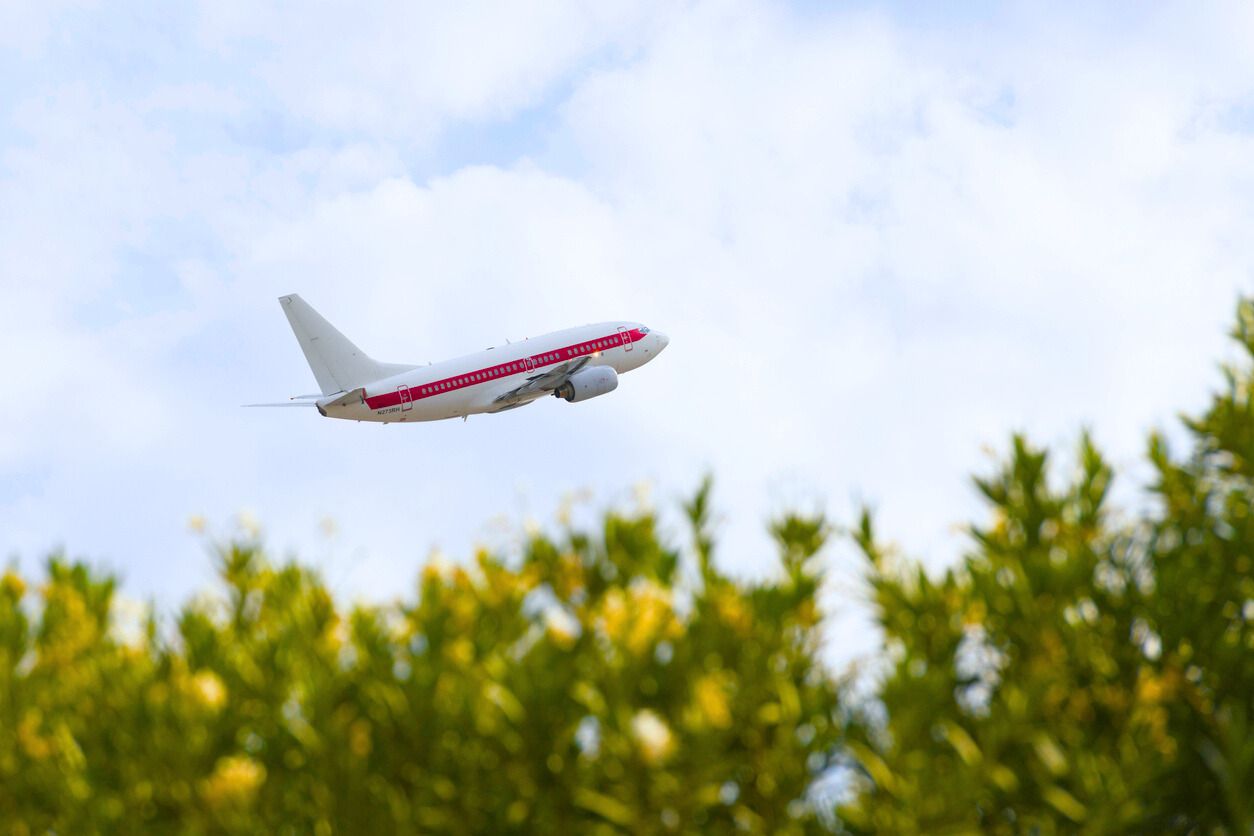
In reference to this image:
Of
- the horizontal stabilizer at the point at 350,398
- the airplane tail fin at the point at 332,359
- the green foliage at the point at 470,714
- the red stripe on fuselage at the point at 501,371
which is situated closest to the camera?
the green foliage at the point at 470,714

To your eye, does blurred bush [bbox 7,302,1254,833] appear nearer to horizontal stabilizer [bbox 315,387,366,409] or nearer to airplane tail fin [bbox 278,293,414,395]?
horizontal stabilizer [bbox 315,387,366,409]

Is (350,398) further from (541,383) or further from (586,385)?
(586,385)

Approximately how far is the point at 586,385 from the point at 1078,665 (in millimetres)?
65841

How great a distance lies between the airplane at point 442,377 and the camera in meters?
78.7

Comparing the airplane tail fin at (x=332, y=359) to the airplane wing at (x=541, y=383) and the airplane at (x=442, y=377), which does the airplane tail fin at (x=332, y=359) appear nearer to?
the airplane at (x=442, y=377)

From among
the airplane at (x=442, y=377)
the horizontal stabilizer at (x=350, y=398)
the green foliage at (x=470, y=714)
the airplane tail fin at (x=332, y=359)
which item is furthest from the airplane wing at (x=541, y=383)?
the green foliage at (x=470, y=714)

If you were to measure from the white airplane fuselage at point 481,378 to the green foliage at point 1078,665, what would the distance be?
2391 inches

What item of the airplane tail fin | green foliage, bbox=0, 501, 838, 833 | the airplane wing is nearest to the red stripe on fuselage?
the airplane wing

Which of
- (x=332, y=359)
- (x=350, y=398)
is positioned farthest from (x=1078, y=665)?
(x=332, y=359)

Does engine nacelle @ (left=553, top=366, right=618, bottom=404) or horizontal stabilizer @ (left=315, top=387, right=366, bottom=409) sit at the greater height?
horizontal stabilizer @ (left=315, top=387, right=366, bottom=409)

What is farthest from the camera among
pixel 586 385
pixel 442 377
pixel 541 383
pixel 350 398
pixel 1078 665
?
pixel 586 385

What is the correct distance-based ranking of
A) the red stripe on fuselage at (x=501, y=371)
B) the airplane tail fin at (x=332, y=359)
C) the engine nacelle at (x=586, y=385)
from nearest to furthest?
the red stripe on fuselage at (x=501, y=371)
the airplane tail fin at (x=332, y=359)
the engine nacelle at (x=586, y=385)

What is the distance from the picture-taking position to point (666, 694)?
15.8 metres

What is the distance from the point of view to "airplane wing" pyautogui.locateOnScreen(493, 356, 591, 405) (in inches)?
3231
